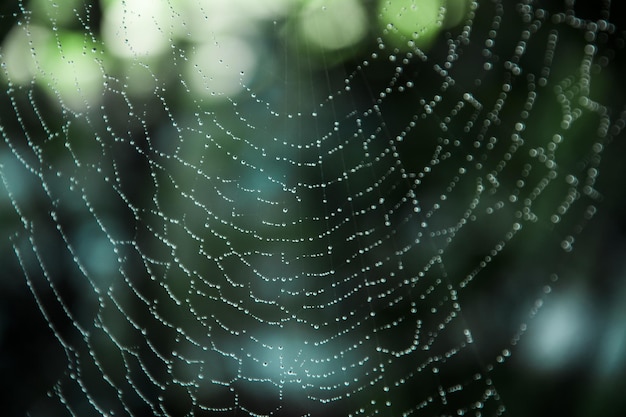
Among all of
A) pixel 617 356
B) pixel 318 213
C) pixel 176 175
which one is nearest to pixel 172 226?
pixel 176 175

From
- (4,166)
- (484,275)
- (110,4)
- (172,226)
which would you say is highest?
(484,275)

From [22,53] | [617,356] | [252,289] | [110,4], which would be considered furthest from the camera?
[252,289]

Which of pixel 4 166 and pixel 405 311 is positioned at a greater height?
pixel 405 311

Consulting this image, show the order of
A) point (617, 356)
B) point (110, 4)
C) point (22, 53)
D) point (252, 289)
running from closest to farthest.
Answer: point (22, 53)
point (110, 4)
point (617, 356)
point (252, 289)

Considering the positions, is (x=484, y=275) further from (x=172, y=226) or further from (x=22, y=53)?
(x=22, y=53)

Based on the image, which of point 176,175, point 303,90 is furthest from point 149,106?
point 303,90

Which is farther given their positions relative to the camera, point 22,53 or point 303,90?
point 303,90
